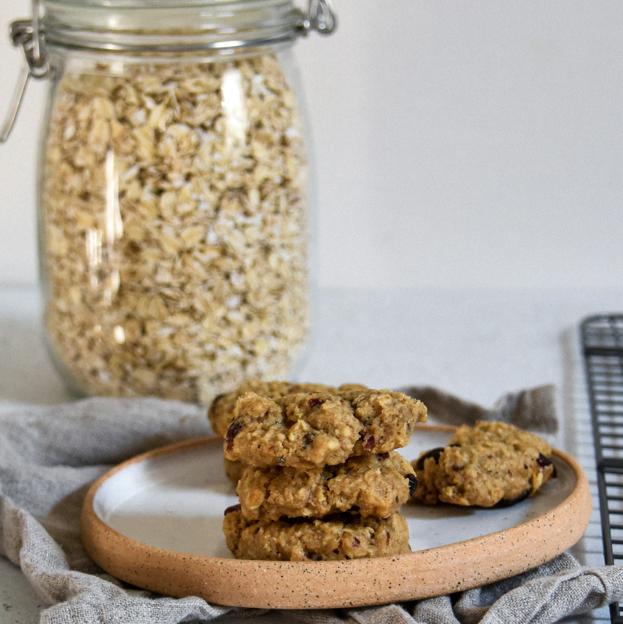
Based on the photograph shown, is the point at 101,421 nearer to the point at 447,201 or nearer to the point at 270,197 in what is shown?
the point at 270,197

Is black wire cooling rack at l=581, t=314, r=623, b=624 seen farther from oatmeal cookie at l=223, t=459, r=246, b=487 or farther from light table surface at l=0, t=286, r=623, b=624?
oatmeal cookie at l=223, t=459, r=246, b=487

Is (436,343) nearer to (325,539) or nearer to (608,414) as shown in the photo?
(608,414)

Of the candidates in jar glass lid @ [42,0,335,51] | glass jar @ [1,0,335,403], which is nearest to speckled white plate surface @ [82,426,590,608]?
glass jar @ [1,0,335,403]

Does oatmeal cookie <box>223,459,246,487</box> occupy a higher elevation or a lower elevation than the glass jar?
lower

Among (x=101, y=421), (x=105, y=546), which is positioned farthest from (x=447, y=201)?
(x=105, y=546)

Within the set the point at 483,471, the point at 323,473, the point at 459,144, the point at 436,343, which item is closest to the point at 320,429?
the point at 323,473

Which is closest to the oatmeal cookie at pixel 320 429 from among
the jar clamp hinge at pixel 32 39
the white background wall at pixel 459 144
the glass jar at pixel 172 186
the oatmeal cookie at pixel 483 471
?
the oatmeal cookie at pixel 483 471
